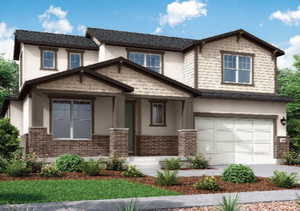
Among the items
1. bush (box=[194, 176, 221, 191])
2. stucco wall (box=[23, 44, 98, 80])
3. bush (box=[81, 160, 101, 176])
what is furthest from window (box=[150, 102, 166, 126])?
bush (box=[194, 176, 221, 191])

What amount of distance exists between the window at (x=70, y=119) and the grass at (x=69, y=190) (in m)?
7.14

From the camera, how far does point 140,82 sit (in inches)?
839

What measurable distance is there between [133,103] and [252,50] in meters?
Answer: 7.50

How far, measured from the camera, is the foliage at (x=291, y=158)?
938 inches

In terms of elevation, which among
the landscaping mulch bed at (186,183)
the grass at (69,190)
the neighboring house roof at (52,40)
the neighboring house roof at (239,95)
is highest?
the neighboring house roof at (52,40)

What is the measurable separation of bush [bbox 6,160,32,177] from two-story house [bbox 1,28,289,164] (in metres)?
3.52

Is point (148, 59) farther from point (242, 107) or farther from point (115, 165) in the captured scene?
point (115, 165)

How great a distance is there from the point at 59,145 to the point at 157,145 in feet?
16.8

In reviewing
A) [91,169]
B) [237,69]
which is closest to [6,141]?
[91,169]

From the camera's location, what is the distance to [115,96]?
2042 centimetres

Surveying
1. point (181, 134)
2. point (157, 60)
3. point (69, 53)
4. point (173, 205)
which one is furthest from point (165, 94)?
point (173, 205)

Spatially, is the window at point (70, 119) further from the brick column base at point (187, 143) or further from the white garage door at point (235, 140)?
the white garage door at point (235, 140)

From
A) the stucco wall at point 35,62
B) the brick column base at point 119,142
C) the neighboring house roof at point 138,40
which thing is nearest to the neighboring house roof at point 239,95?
the neighboring house roof at point 138,40

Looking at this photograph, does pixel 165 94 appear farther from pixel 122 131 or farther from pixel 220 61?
pixel 220 61
